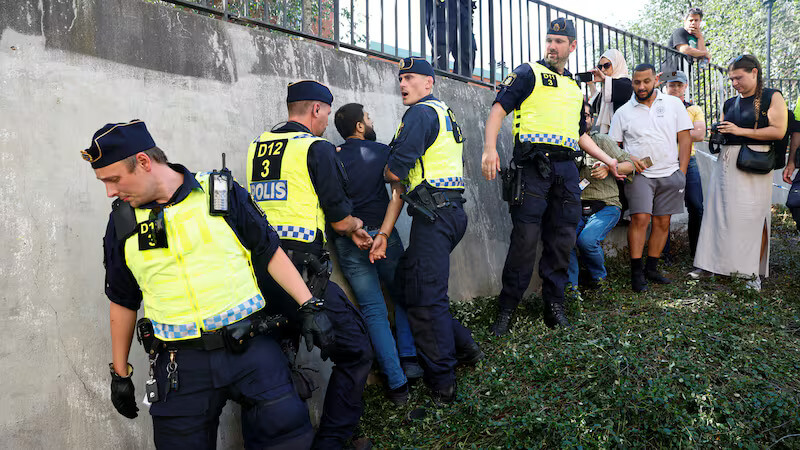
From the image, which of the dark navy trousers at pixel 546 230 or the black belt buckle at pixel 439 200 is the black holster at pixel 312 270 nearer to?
the black belt buckle at pixel 439 200

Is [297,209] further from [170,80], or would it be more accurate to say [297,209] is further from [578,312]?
[578,312]

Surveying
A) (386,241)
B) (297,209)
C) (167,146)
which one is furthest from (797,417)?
(167,146)

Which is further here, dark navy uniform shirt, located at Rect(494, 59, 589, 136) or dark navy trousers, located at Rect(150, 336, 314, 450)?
dark navy uniform shirt, located at Rect(494, 59, 589, 136)

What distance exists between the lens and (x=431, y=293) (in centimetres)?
377

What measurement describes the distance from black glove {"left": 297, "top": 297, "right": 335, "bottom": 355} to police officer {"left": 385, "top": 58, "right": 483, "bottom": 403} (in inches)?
46.4

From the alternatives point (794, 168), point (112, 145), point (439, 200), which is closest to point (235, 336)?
point (112, 145)

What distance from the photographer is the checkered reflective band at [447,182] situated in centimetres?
387

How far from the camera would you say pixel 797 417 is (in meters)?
3.14

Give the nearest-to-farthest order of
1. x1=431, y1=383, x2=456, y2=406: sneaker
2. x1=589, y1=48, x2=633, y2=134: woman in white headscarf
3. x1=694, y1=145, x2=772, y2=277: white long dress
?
x1=431, y1=383, x2=456, y2=406: sneaker < x1=694, y1=145, x2=772, y2=277: white long dress < x1=589, y1=48, x2=633, y2=134: woman in white headscarf

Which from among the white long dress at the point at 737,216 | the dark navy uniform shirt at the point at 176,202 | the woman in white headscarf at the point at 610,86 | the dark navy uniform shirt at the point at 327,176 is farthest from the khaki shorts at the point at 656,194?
the dark navy uniform shirt at the point at 176,202

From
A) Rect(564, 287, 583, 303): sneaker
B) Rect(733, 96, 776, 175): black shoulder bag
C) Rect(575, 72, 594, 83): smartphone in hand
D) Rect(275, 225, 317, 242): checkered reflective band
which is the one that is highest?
Rect(575, 72, 594, 83): smartphone in hand

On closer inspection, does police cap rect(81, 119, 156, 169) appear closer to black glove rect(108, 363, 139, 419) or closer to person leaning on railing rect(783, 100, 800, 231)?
black glove rect(108, 363, 139, 419)

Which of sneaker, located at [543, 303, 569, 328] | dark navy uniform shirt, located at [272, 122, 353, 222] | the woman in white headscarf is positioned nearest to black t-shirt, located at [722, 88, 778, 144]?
the woman in white headscarf

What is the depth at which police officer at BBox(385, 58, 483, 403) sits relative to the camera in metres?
3.74
